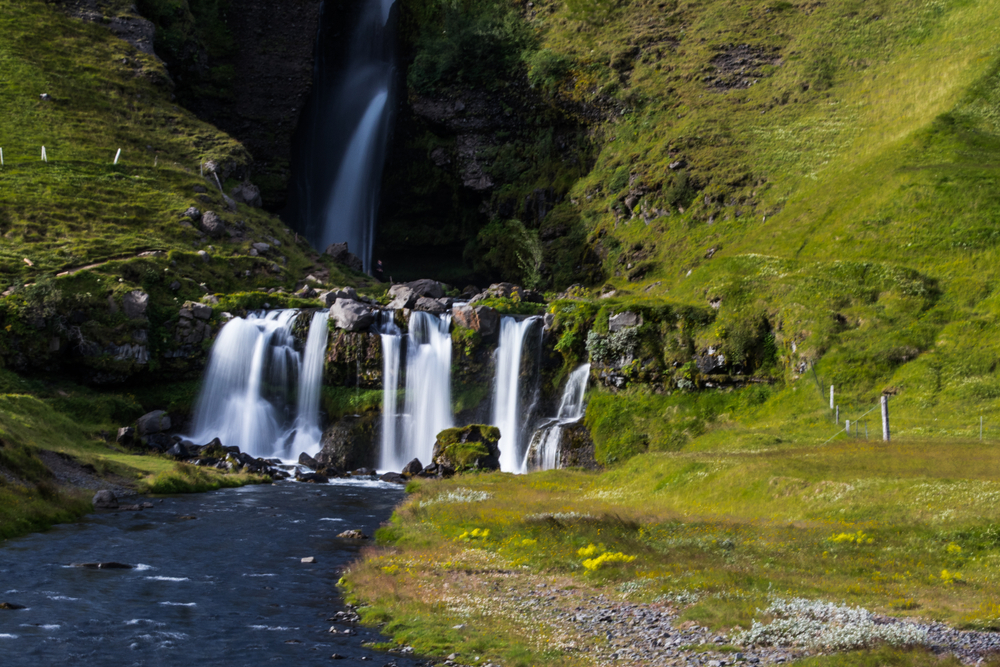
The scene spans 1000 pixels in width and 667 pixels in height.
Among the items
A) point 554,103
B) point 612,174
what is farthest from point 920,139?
point 554,103

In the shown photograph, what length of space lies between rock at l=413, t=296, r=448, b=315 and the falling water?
6.53 m

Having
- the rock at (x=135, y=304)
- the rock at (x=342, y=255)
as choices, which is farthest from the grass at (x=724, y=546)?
the rock at (x=342, y=255)

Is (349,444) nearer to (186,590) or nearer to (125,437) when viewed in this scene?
(125,437)

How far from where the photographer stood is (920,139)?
59906 mm

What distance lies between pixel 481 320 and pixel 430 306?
487 cm

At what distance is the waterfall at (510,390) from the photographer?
52.2 meters

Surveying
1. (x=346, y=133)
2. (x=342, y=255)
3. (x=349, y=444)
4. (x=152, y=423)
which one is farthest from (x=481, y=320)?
(x=346, y=133)

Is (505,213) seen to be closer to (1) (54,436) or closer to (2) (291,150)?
(2) (291,150)

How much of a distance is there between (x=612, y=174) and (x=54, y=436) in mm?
54651

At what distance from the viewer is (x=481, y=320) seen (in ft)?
182

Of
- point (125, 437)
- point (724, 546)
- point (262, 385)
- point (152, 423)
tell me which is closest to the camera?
point (724, 546)

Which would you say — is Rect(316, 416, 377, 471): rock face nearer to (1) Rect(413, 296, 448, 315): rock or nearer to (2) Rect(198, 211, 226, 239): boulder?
(1) Rect(413, 296, 448, 315): rock

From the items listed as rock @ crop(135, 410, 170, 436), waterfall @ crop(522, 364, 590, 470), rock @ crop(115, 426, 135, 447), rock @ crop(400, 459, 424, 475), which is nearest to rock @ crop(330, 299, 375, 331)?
rock @ crop(400, 459, 424, 475)

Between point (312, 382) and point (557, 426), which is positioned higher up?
point (312, 382)
